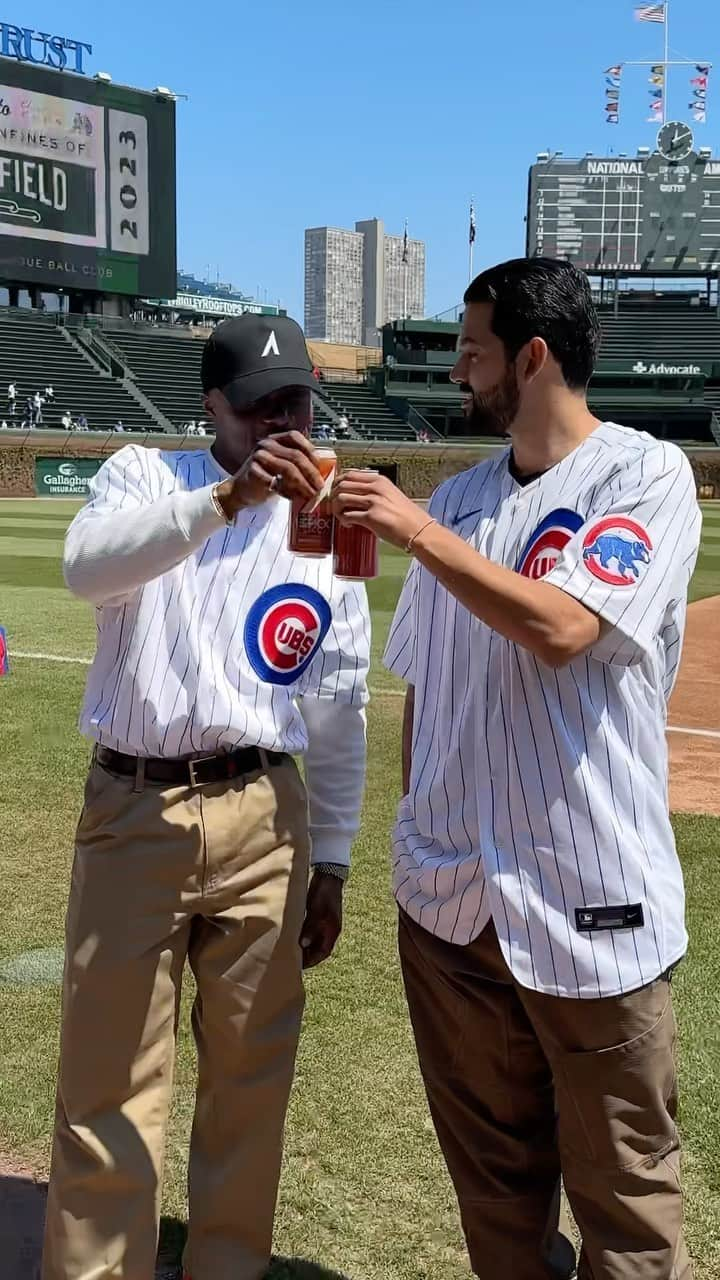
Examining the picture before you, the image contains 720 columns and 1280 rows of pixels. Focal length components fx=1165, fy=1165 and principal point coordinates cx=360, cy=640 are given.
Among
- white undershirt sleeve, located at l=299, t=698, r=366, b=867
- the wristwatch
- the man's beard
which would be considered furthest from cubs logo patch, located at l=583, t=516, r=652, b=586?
the wristwatch

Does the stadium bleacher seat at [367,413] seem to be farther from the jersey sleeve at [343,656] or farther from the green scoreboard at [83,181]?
the jersey sleeve at [343,656]

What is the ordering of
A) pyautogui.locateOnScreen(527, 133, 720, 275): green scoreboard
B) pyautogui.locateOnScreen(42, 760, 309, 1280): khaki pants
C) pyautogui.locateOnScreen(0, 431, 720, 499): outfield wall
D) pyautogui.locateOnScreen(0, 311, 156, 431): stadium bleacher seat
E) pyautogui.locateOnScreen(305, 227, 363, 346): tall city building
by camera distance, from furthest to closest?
pyautogui.locateOnScreen(305, 227, 363, 346): tall city building
pyautogui.locateOnScreen(527, 133, 720, 275): green scoreboard
pyautogui.locateOnScreen(0, 311, 156, 431): stadium bleacher seat
pyautogui.locateOnScreen(0, 431, 720, 499): outfield wall
pyautogui.locateOnScreen(42, 760, 309, 1280): khaki pants

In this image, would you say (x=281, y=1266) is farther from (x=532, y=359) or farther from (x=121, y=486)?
(x=532, y=359)

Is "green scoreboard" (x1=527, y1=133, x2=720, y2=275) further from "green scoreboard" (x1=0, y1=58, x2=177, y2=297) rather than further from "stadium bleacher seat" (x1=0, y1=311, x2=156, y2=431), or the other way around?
"stadium bleacher seat" (x1=0, y1=311, x2=156, y2=431)

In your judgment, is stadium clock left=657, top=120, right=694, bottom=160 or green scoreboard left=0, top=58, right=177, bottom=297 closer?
green scoreboard left=0, top=58, right=177, bottom=297

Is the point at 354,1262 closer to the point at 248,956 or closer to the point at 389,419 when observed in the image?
the point at 248,956

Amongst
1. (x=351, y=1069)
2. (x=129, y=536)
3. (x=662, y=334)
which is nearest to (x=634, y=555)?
(x=129, y=536)

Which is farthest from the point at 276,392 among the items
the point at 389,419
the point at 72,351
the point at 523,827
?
the point at 389,419

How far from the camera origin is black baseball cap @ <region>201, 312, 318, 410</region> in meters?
2.29

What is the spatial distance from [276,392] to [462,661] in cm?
65

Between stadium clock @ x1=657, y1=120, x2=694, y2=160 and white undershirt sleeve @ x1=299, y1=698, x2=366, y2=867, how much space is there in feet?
268

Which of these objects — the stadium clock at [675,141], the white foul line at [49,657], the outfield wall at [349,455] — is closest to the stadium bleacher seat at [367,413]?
the outfield wall at [349,455]

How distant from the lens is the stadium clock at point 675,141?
7544 centimetres

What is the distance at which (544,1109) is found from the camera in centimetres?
224
